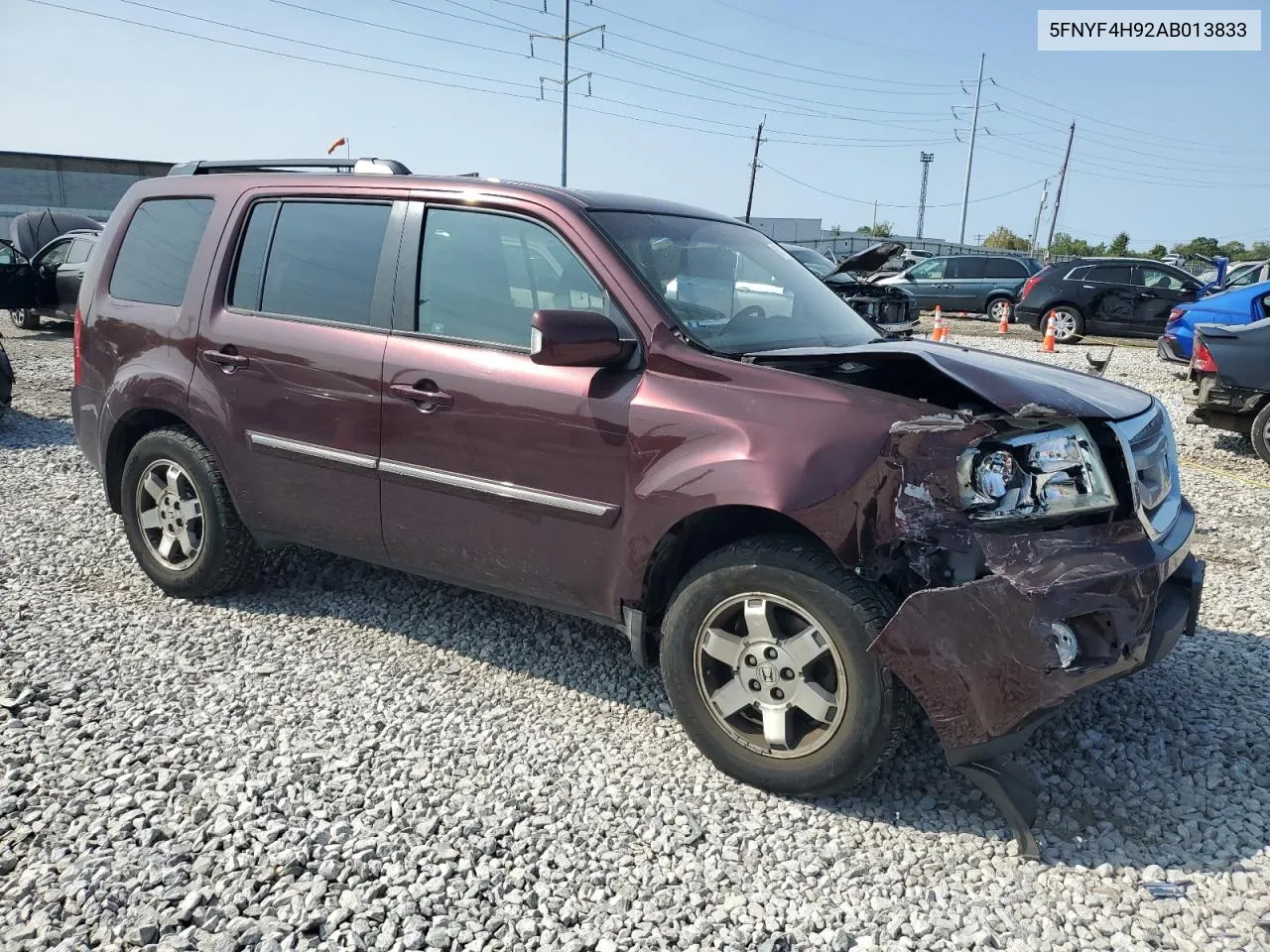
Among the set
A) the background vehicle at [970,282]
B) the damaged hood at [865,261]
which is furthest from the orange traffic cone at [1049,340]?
the damaged hood at [865,261]

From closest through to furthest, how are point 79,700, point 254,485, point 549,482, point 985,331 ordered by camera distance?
point 549,482 → point 79,700 → point 254,485 → point 985,331

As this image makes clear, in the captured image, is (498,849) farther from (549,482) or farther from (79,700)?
(79,700)

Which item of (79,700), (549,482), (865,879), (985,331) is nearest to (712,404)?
(549,482)

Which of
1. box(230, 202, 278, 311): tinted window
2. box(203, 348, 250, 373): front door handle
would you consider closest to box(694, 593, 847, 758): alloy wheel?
box(203, 348, 250, 373): front door handle

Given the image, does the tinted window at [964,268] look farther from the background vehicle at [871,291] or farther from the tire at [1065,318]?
the background vehicle at [871,291]

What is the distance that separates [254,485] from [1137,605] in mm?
3505

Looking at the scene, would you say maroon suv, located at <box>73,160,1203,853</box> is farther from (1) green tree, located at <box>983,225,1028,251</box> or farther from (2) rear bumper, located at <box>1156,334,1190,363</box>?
(1) green tree, located at <box>983,225,1028,251</box>

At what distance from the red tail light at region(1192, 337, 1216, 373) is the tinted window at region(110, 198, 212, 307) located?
7744 mm

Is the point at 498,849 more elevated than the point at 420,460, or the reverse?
the point at 420,460

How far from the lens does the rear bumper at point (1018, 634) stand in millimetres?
2594

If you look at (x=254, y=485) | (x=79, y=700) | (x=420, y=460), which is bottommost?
(x=79, y=700)

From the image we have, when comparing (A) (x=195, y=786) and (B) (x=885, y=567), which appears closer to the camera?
(B) (x=885, y=567)

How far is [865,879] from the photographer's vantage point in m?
2.70

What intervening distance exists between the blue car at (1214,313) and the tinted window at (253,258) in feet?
29.7
